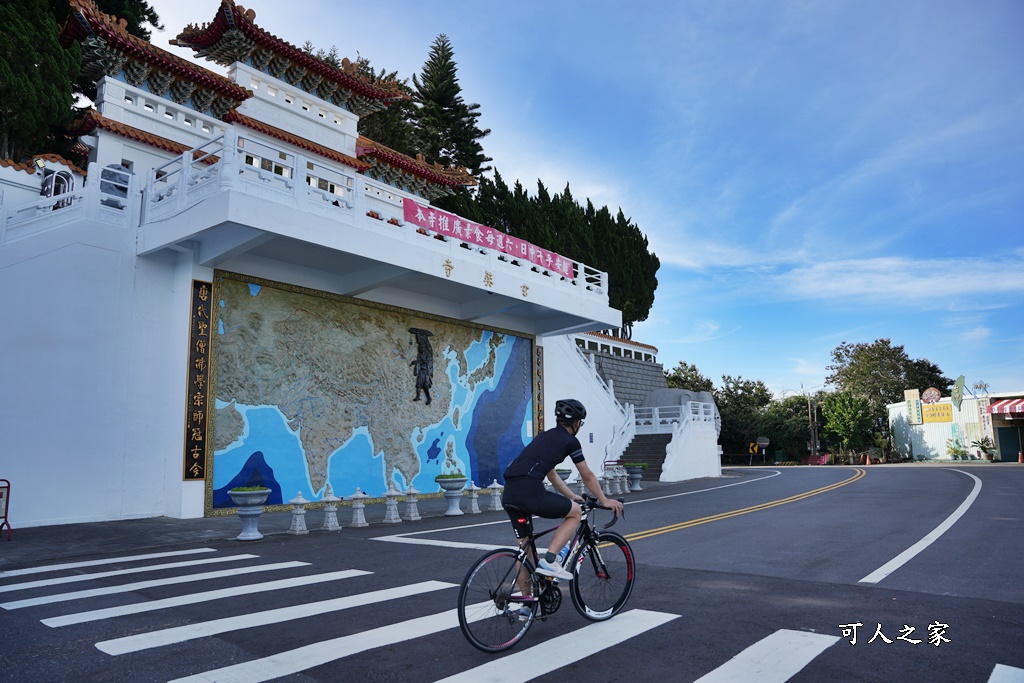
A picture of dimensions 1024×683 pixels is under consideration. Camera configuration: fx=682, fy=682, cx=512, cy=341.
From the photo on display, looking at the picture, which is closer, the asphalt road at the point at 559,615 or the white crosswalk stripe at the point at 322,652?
the white crosswalk stripe at the point at 322,652

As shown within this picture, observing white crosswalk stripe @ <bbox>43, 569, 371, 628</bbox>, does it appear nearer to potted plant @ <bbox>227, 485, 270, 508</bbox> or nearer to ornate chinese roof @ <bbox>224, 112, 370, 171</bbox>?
potted plant @ <bbox>227, 485, 270, 508</bbox>

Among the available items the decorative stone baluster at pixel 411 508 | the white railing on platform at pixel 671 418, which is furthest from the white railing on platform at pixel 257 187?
the white railing on platform at pixel 671 418

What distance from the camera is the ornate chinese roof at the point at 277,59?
21.8m

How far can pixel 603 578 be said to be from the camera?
5.76 metres

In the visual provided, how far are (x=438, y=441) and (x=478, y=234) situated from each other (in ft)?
21.5

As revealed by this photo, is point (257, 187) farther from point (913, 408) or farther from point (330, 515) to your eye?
point (913, 408)

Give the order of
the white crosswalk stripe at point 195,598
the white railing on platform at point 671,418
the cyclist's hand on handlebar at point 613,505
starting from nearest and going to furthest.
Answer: the cyclist's hand on handlebar at point 613,505
the white crosswalk stripe at point 195,598
the white railing on platform at point 671,418

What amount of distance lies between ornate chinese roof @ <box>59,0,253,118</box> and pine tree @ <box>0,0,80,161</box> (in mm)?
1026

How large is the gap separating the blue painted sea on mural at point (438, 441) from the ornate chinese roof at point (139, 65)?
426 inches

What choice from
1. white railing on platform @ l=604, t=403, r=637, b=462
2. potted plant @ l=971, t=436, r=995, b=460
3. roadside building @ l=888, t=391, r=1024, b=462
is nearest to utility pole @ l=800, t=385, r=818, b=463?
roadside building @ l=888, t=391, r=1024, b=462

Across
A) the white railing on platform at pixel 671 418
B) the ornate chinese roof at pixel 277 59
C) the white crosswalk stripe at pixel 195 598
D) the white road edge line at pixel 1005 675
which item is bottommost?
the white crosswalk stripe at pixel 195 598

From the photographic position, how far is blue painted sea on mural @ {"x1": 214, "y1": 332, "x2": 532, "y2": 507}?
54.2 ft

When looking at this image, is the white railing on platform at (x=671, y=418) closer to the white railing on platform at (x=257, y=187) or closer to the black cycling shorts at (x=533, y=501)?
the white railing on platform at (x=257, y=187)

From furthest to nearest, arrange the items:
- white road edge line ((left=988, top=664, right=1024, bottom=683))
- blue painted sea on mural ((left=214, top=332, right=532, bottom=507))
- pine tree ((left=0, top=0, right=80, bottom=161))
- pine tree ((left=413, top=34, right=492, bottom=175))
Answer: pine tree ((left=413, top=34, right=492, bottom=175)) → pine tree ((left=0, top=0, right=80, bottom=161)) → blue painted sea on mural ((left=214, top=332, right=532, bottom=507)) → white road edge line ((left=988, top=664, right=1024, bottom=683))
